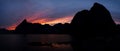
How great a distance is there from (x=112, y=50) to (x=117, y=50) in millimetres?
1479

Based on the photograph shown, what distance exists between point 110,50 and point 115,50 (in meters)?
1.42

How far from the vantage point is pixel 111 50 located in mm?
62812

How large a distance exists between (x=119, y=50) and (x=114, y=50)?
5.57ft

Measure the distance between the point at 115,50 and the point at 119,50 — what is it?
136 centimetres

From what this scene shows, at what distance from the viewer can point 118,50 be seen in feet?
208

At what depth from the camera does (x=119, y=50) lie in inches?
2490

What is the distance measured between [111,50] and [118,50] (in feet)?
7.11

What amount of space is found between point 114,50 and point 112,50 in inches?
22.0

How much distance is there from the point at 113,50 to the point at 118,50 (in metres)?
1.70

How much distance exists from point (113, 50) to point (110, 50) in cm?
84

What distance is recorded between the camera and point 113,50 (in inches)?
2467

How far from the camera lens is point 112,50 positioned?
6272cm

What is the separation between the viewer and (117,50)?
62.9 m

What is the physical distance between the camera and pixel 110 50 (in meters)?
62.8
